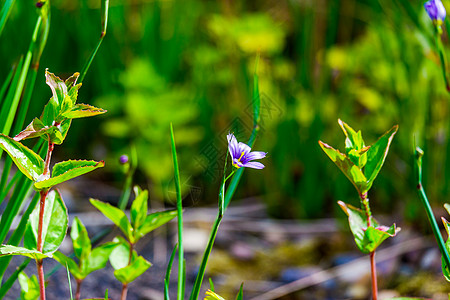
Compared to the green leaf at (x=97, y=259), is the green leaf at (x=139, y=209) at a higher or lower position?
higher

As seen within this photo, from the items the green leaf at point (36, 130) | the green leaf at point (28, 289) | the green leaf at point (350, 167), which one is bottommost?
the green leaf at point (28, 289)

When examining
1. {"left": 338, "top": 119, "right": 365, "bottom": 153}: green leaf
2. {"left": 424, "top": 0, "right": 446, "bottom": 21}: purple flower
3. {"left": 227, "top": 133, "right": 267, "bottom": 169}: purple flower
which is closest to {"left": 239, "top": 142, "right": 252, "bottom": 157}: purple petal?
{"left": 227, "top": 133, "right": 267, "bottom": 169}: purple flower

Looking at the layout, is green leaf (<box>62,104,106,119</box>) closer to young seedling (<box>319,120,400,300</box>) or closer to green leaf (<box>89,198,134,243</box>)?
green leaf (<box>89,198,134,243</box>)

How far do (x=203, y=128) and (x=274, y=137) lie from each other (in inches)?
9.3

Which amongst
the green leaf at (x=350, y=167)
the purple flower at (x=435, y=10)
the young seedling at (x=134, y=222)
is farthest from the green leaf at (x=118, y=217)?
the purple flower at (x=435, y=10)

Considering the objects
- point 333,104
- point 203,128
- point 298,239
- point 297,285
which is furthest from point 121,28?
point 297,285

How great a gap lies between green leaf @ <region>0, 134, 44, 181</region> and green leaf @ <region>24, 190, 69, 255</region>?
85 millimetres

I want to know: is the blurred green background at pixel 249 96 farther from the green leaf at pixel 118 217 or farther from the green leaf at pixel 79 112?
the green leaf at pixel 79 112

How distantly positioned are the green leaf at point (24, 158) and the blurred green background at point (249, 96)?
655 millimetres

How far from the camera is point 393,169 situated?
4.59 ft

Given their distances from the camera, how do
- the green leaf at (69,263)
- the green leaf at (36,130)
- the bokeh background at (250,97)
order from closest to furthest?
the green leaf at (36,130) → the green leaf at (69,263) → the bokeh background at (250,97)

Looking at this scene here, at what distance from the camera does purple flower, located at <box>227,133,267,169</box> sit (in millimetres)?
546

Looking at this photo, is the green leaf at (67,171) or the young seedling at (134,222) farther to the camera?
the young seedling at (134,222)

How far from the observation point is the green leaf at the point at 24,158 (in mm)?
535
